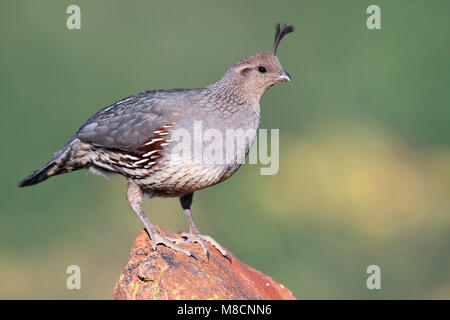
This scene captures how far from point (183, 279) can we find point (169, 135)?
1.21 metres

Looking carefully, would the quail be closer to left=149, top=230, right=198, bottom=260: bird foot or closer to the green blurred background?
left=149, top=230, right=198, bottom=260: bird foot

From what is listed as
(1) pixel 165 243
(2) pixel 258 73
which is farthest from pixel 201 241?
(2) pixel 258 73

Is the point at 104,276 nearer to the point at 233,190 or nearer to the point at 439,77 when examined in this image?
the point at 233,190

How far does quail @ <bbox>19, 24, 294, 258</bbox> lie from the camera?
6.04 m

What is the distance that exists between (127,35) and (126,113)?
7868 mm

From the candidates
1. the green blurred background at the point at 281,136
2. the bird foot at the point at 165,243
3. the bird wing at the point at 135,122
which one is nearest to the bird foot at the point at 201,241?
the bird foot at the point at 165,243

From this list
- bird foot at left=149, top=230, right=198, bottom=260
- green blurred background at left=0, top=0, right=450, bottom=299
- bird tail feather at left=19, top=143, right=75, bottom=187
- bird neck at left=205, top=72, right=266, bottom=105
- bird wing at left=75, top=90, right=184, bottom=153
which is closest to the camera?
bird foot at left=149, top=230, right=198, bottom=260

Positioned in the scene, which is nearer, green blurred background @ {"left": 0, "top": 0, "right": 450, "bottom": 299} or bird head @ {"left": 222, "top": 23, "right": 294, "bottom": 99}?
bird head @ {"left": 222, "top": 23, "right": 294, "bottom": 99}

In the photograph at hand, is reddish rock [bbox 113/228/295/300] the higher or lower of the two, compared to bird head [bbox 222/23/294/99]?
lower

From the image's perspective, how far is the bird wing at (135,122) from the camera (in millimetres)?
6230

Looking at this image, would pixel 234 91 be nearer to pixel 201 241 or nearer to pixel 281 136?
pixel 201 241

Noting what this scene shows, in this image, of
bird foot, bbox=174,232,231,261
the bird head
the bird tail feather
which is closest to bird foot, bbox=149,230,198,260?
bird foot, bbox=174,232,231,261

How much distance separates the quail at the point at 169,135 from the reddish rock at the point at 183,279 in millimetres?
129

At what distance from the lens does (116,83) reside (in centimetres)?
1264
